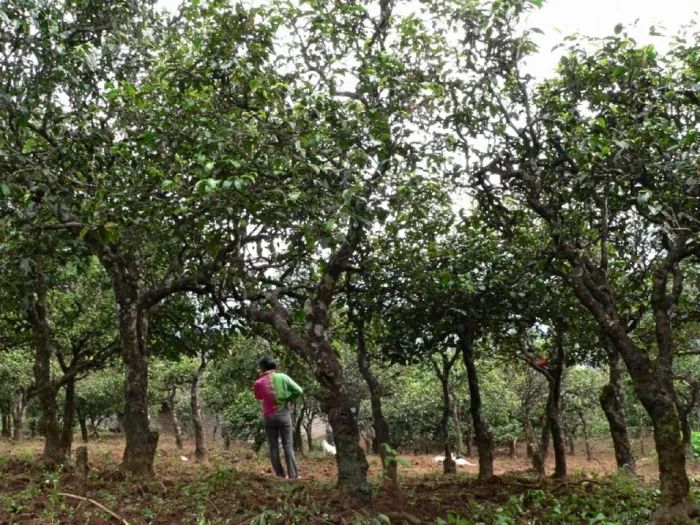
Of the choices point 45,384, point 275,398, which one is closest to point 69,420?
point 45,384

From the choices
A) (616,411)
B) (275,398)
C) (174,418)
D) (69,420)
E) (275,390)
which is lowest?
(174,418)

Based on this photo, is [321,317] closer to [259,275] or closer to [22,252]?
[259,275]

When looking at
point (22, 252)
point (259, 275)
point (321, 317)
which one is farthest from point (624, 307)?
point (22, 252)

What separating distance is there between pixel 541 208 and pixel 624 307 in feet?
10.7

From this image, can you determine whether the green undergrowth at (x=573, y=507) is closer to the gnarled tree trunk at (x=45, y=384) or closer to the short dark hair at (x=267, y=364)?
the short dark hair at (x=267, y=364)

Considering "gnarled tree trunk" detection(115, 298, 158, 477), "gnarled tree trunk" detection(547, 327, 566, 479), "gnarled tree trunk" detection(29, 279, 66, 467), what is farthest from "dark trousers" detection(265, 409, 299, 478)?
"gnarled tree trunk" detection(547, 327, 566, 479)

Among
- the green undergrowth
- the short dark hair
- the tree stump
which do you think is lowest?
the green undergrowth

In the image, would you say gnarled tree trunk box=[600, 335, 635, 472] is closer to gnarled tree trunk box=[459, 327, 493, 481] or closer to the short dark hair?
gnarled tree trunk box=[459, 327, 493, 481]

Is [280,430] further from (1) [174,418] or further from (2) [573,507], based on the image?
(1) [174,418]

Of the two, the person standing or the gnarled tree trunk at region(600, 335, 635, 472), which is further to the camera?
the gnarled tree trunk at region(600, 335, 635, 472)

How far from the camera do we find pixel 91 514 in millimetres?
6656

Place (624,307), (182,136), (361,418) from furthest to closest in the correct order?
(361,418) < (624,307) < (182,136)

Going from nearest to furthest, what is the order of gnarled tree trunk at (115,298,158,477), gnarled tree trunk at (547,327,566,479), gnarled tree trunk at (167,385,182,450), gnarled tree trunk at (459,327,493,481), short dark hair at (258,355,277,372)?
gnarled tree trunk at (115,298,158,477), short dark hair at (258,355,277,372), gnarled tree trunk at (459,327,493,481), gnarled tree trunk at (547,327,566,479), gnarled tree trunk at (167,385,182,450)

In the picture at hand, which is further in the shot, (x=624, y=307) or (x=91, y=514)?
(x=624, y=307)
